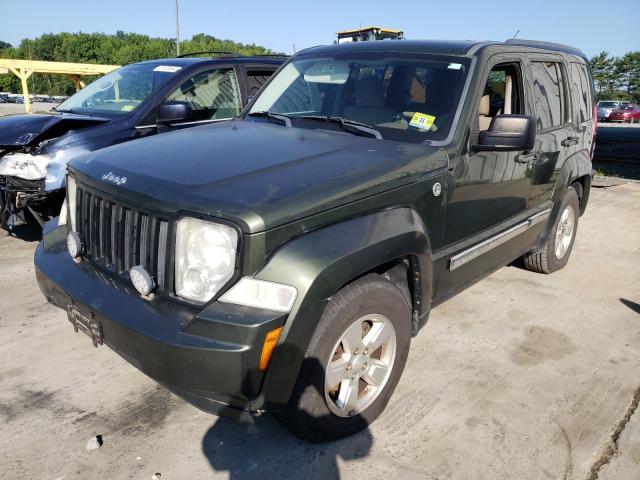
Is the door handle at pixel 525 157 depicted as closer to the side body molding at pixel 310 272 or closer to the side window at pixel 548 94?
the side window at pixel 548 94

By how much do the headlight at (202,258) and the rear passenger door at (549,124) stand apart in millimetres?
2724

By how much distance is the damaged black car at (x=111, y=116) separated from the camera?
4.84m

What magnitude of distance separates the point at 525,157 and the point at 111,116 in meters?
4.04

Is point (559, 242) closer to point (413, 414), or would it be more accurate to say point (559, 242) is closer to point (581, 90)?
point (581, 90)

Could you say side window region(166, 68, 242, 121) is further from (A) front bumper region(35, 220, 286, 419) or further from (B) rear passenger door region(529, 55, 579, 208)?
(A) front bumper region(35, 220, 286, 419)

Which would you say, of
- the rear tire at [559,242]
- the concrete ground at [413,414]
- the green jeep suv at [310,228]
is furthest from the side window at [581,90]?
the concrete ground at [413,414]

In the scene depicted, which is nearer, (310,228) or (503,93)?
(310,228)

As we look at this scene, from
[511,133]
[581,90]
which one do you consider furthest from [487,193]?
[581,90]

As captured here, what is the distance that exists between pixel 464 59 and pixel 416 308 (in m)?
1.62

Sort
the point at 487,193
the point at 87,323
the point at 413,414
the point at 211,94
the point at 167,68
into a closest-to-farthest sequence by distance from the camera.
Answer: the point at 87,323 < the point at 413,414 < the point at 487,193 < the point at 167,68 < the point at 211,94

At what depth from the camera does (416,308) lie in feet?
9.68

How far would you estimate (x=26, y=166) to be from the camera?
4855mm

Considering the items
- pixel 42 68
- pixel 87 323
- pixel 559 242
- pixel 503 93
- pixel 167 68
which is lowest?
A: pixel 559 242

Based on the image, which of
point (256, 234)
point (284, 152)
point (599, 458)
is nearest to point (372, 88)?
point (284, 152)
